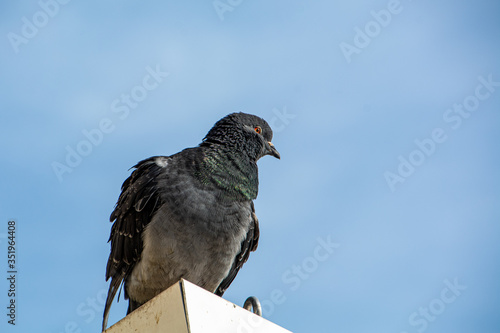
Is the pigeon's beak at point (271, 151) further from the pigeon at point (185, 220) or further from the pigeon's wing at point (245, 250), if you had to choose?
the pigeon's wing at point (245, 250)

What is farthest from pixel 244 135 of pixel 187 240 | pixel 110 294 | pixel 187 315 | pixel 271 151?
pixel 187 315

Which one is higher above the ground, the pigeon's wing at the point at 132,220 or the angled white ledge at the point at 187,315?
the pigeon's wing at the point at 132,220

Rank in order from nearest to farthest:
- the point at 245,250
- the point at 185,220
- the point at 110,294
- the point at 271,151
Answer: the point at 185,220 < the point at 110,294 < the point at 245,250 < the point at 271,151

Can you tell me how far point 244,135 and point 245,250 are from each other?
1281mm

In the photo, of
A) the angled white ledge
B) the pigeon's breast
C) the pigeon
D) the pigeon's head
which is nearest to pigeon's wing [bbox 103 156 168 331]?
the pigeon

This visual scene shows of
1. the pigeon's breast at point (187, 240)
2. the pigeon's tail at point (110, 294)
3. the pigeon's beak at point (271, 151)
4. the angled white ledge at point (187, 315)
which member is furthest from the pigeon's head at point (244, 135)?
the angled white ledge at point (187, 315)

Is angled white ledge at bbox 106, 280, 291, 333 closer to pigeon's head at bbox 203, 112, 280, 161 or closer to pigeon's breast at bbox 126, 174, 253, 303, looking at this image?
pigeon's breast at bbox 126, 174, 253, 303

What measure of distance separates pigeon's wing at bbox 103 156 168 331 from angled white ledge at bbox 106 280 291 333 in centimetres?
210

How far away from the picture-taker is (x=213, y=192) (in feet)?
18.6

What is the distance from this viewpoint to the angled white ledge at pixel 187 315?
10.8 ft

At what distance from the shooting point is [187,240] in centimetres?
547

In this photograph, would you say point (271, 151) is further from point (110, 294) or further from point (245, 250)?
point (110, 294)

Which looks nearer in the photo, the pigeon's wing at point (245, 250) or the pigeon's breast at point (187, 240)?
the pigeon's breast at point (187, 240)

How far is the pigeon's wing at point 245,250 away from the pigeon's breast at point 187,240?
0.33 m
